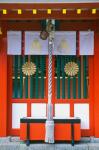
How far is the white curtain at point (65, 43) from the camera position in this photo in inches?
551

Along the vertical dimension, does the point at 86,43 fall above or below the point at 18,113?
above

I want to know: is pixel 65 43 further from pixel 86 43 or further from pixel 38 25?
pixel 38 25

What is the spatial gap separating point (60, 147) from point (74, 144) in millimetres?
443

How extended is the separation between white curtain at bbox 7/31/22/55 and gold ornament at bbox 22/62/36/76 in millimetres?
434

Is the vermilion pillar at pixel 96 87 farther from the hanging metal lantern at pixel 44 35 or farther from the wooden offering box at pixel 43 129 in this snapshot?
the hanging metal lantern at pixel 44 35

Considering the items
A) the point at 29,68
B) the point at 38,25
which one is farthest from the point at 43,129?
the point at 38,25

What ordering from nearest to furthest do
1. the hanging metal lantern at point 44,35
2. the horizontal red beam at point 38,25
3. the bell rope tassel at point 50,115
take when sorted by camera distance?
the bell rope tassel at point 50,115 < the hanging metal lantern at point 44,35 < the horizontal red beam at point 38,25

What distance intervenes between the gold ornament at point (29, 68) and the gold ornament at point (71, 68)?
3.07 feet

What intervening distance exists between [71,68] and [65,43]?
75 centimetres

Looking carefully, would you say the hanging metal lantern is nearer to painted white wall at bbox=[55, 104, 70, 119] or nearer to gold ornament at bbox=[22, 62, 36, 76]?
gold ornament at bbox=[22, 62, 36, 76]

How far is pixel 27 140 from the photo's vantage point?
44.2ft

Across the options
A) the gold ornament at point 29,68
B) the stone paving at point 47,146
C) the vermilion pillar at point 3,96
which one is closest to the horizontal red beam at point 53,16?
the vermilion pillar at point 3,96

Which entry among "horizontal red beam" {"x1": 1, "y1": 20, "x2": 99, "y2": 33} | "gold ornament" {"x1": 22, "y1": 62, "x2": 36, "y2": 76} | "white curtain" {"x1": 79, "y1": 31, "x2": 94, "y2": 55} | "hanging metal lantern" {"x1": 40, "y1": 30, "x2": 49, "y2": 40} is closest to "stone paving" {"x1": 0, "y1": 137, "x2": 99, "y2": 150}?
"gold ornament" {"x1": 22, "y1": 62, "x2": 36, "y2": 76}

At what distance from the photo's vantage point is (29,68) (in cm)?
1417
